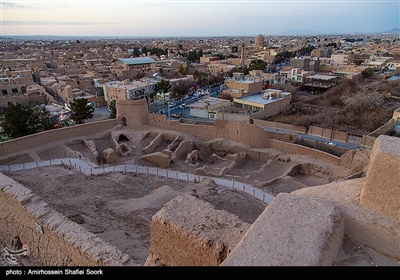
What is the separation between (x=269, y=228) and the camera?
4.11m

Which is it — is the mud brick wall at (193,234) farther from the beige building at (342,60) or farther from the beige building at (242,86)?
the beige building at (342,60)

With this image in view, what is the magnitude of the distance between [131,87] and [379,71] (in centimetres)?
4079

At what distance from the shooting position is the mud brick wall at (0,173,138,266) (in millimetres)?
6449

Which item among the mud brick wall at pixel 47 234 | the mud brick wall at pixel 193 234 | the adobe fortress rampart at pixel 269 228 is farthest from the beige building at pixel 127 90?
the mud brick wall at pixel 193 234

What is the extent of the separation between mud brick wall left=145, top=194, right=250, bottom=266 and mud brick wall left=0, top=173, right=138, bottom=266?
0.96 meters

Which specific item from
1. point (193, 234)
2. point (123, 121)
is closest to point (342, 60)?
point (123, 121)

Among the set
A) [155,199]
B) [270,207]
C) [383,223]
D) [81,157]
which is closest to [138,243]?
[155,199]

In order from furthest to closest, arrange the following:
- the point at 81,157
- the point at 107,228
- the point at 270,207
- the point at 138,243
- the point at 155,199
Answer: the point at 81,157 → the point at 155,199 → the point at 107,228 → the point at 138,243 → the point at 270,207

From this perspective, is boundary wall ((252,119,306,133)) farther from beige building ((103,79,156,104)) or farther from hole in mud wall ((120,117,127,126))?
beige building ((103,79,156,104))

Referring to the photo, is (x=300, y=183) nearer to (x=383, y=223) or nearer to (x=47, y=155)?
(x=383, y=223)

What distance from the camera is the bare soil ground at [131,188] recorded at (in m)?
9.77

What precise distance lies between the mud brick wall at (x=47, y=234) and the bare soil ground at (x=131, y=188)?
1.26m

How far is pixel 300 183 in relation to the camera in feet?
48.6

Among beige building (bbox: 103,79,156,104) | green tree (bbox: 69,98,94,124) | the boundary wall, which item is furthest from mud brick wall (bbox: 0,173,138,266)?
beige building (bbox: 103,79,156,104)
